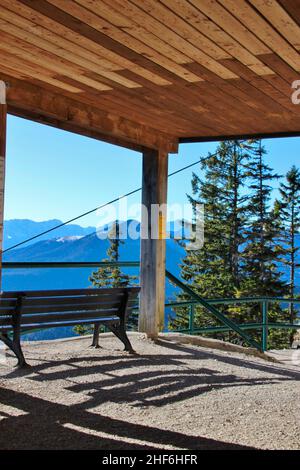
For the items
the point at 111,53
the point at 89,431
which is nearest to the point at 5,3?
the point at 111,53

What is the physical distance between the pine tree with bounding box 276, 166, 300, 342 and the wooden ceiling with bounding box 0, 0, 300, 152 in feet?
83.1

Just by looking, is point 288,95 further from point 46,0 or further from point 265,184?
point 265,184

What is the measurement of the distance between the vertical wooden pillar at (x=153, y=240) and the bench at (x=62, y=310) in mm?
540

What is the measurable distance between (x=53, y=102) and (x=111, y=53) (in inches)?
51.6

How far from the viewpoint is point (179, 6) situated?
10.4 feet

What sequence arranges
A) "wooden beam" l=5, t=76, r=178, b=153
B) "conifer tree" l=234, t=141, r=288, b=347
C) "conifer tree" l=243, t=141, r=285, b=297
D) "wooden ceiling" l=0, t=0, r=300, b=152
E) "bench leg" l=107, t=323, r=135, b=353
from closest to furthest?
"wooden ceiling" l=0, t=0, r=300, b=152
"wooden beam" l=5, t=76, r=178, b=153
"bench leg" l=107, t=323, r=135, b=353
"conifer tree" l=234, t=141, r=288, b=347
"conifer tree" l=243, t=141, r=285, b=297

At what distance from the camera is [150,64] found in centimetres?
424

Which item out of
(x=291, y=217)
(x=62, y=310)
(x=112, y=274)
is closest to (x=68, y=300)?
(x=62, y=310)

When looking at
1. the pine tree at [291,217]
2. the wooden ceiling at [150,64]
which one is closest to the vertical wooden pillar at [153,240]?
the wooden ceiling at [150,64]

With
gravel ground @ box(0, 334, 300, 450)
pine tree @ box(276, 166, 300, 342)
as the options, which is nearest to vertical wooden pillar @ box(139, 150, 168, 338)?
gravel ground @ box(0, 334, 300, 450)

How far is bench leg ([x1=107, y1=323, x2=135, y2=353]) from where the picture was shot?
20.3 feet

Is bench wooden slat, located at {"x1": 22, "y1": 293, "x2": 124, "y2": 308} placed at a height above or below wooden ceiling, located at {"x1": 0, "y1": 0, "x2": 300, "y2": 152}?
below

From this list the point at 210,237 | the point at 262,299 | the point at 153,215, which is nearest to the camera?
the point at 153,215

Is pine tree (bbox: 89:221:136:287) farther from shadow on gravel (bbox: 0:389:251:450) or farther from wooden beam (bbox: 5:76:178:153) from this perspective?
shadow on gravel (bbox: 0:389:251:450)
